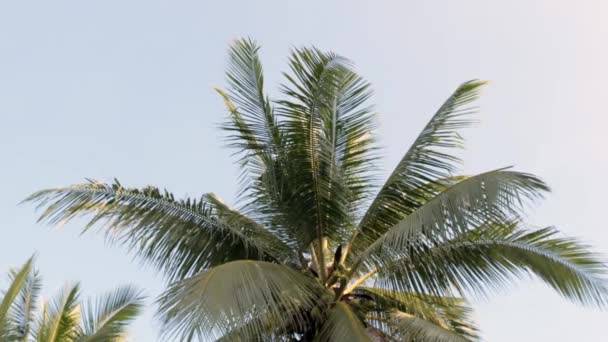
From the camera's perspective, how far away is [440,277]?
8781 mm

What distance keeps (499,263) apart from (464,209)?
1.47 meters

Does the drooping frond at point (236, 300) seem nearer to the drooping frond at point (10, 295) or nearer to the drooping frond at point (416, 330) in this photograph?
the drooping frond at point (416, 330)

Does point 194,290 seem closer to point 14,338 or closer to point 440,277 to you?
point 440,277

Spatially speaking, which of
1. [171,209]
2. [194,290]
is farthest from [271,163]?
[194,290]

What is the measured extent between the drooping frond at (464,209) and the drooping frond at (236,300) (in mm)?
1068

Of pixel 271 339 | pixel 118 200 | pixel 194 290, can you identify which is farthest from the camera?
pixel 118 200

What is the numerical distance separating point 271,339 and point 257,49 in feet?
12.5

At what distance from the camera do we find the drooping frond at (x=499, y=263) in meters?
7.98

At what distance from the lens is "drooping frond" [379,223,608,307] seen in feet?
26.2

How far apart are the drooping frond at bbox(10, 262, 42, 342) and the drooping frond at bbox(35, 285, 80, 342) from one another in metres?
0.20

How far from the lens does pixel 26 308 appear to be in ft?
41.8

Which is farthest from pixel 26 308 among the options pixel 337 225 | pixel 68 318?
pixel 337 225

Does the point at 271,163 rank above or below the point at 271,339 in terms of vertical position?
above

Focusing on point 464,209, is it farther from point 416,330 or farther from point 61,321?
point 61,321
